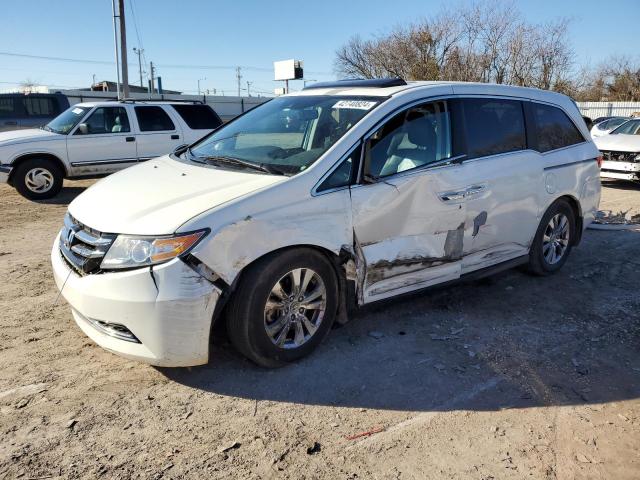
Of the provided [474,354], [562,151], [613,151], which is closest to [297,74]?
[613,151]

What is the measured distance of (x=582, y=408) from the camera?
3.20m

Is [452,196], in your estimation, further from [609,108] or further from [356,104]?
[609,108]

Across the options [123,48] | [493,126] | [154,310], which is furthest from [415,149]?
[123,48]

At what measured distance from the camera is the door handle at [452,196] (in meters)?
4.01

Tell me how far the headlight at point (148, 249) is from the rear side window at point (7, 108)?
12892mm

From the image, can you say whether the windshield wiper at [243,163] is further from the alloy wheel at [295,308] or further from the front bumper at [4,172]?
the front bumper at [4,172]

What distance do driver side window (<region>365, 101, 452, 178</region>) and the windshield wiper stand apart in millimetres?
652

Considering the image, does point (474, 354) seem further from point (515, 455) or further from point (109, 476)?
point (109, 476)

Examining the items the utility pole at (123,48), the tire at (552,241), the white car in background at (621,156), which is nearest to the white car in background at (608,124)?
the white car in background at (621,156)

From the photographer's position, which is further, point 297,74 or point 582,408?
point 297,74

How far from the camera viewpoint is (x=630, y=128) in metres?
12.8

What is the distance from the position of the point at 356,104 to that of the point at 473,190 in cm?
115

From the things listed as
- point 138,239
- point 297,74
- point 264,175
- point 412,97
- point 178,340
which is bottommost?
point 178,340

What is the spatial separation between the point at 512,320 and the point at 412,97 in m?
1.98
